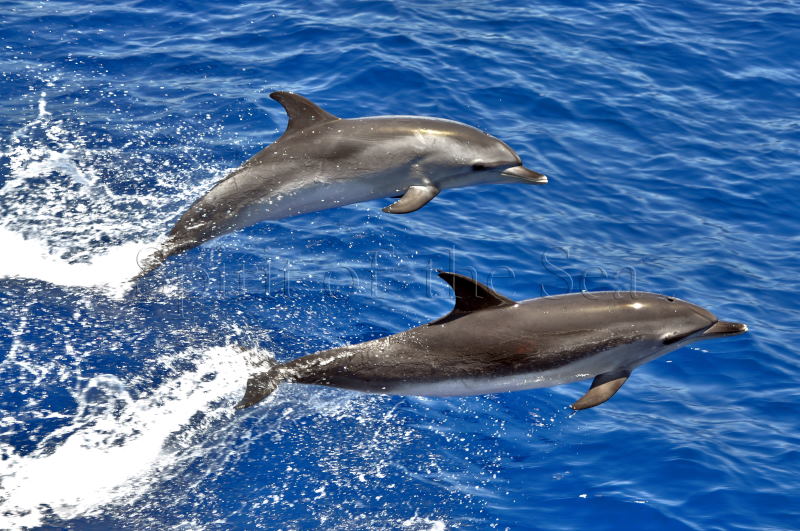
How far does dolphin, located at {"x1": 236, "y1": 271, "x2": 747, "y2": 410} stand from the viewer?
25.8ft

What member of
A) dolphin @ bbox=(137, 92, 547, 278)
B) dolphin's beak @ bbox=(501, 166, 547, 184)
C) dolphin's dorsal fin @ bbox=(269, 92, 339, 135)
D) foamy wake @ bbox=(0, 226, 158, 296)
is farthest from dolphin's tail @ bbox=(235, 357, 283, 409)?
dolphin's beak @ bbox=(501, 166, 547, 184)

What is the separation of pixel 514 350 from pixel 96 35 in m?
11.7

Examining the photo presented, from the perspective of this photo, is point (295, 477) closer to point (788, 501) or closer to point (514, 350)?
point (514, 350)

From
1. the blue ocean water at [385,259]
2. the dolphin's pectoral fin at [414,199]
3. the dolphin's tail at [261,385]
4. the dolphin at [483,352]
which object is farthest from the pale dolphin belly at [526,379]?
the dolphin's pectoral fin at [414,199]

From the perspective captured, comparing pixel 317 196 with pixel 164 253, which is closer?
pixel 164 253

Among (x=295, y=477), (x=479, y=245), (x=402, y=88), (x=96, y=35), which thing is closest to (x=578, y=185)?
(x=479, y=245)

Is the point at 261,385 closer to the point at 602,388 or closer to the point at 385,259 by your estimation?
the point at 602,388

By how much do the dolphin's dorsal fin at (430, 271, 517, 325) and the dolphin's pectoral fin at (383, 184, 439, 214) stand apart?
183cm

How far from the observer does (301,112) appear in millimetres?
10023

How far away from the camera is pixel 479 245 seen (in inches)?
479

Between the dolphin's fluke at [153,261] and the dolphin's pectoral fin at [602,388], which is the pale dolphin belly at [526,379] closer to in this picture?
the dolphin's pectoral fin at [602,388]

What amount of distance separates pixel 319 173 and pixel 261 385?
2.86m

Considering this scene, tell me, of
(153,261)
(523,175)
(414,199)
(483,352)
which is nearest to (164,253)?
(153,261)

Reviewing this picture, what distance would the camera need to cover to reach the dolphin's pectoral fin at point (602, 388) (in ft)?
26.3
